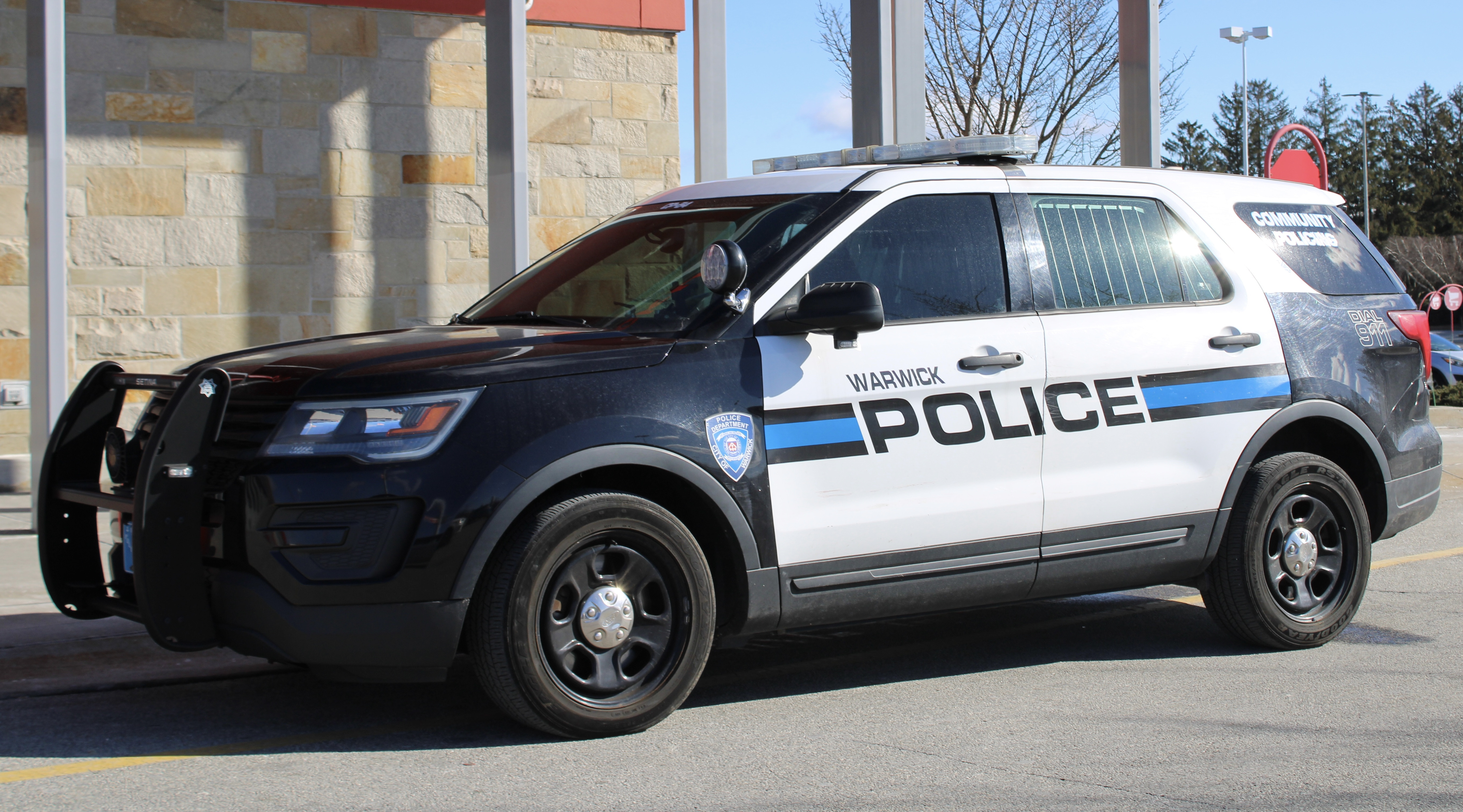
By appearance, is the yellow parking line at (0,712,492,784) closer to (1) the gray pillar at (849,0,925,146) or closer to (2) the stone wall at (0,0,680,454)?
(2) the stone wall at (0,0,680,454)

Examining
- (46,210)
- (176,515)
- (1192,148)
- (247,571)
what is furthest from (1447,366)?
(1192,148)

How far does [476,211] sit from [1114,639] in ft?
23.8

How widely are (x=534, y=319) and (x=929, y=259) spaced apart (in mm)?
1438

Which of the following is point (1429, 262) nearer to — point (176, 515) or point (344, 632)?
point (344, 632)

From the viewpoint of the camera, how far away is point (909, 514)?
194 inches

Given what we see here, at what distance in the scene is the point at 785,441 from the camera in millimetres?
4715

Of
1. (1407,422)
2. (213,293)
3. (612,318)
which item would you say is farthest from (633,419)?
(213,293)

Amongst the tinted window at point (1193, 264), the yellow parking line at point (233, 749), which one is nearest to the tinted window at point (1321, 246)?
the tinted window at point (1193, 264)

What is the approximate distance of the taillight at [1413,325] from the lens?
20.5 ft

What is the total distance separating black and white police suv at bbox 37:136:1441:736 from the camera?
4.21m

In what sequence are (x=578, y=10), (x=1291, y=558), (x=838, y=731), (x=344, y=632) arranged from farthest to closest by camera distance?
(x=578, y=10) → (x=1291, y=558) → (x=838, y=731) → (x=344, y=632)

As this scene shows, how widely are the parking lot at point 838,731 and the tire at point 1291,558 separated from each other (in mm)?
144

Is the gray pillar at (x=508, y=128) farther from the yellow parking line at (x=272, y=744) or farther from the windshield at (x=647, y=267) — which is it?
the yellow parking line at (x=272, y=744)

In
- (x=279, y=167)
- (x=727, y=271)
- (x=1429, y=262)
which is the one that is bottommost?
(x=727, y=271)
